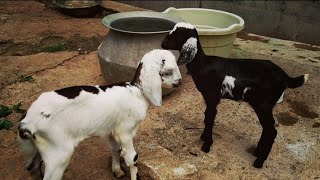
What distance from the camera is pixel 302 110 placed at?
4691 mm

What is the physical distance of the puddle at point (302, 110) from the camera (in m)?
4.58

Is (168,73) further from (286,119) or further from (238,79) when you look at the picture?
(286,119)

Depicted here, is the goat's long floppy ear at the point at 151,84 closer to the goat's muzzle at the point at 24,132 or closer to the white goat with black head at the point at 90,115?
the white goat with black head at the point at 90,115

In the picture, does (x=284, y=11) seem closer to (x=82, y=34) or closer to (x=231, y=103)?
(x=231, y=103)

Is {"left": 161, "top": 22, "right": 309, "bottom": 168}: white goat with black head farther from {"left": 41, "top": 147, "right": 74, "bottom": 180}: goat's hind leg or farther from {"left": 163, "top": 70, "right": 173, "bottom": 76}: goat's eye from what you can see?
{"left": 41, "top": 147, "right": 74, "bottom": 180}: goat's hind leg

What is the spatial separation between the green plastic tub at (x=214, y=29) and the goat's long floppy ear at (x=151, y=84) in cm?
241

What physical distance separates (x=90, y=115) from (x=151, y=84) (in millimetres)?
572

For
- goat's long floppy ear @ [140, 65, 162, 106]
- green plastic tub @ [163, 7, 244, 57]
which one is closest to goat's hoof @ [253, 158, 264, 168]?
goat's long floppy ear @ [140, 65, 162, 106]

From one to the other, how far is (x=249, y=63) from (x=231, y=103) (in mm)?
1365

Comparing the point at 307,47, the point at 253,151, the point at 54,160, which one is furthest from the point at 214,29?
the point at 54,160

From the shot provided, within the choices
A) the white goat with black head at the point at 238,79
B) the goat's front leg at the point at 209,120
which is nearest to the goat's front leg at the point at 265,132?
the white goat with black head at the point at 238,79

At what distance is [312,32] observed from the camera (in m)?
7.30

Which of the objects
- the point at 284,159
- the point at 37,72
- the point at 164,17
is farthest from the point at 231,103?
the point at 37,72

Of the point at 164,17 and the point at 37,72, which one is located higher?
the point at 164,17
